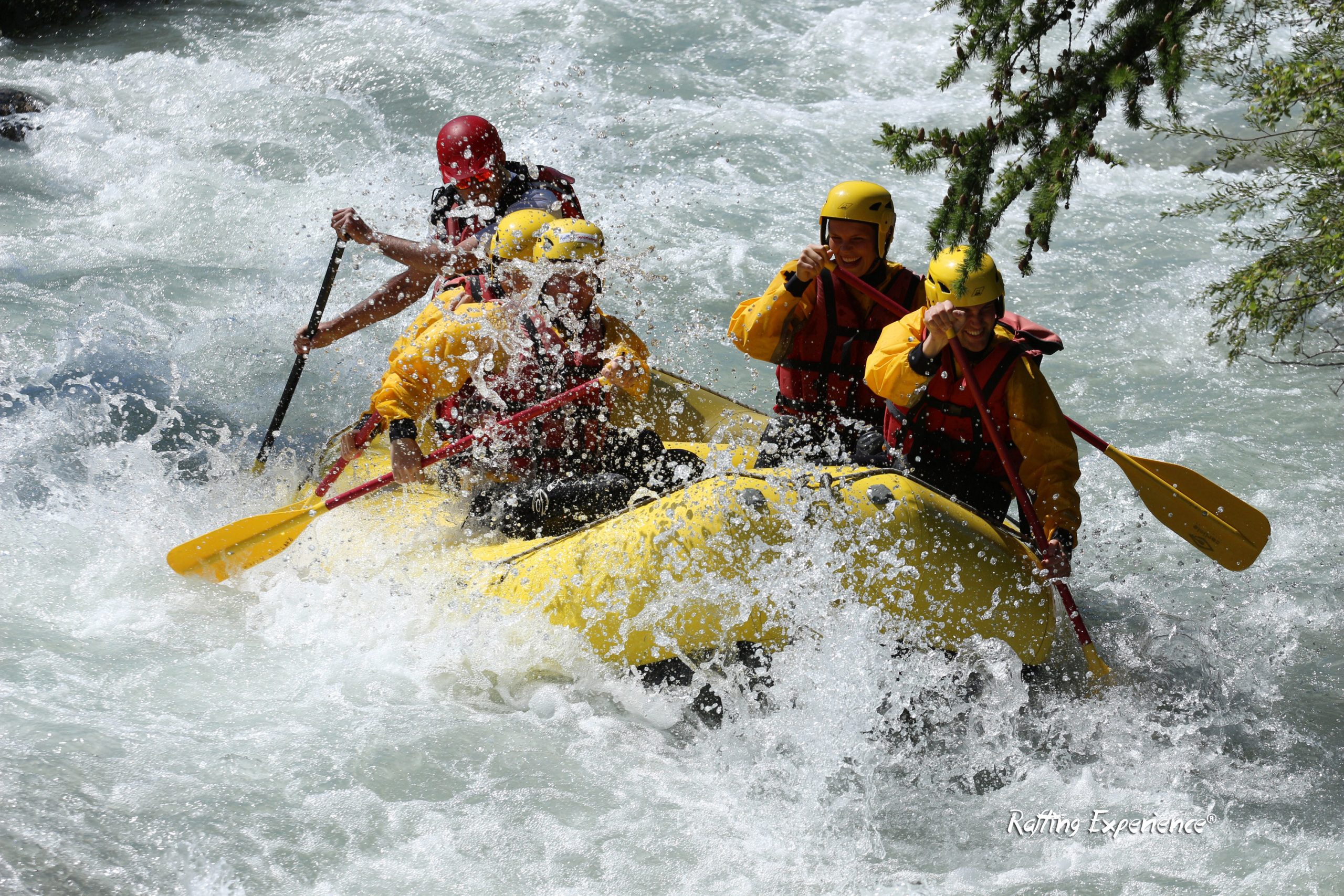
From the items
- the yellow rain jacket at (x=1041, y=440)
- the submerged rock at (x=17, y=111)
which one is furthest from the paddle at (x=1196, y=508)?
the submerged rock at (x=17, y=111)

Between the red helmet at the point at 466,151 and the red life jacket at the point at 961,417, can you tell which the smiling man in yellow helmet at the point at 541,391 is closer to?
the red life jacket at the point at 961,417

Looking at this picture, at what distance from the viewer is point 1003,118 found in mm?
3602

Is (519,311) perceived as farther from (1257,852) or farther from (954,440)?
(1257,852)

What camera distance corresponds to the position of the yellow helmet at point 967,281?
3.66 metres

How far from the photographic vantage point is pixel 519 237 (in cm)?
446

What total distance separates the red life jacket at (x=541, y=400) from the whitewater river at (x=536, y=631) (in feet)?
2.08

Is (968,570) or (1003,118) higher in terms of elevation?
(1003,118)

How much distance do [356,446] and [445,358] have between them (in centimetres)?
101

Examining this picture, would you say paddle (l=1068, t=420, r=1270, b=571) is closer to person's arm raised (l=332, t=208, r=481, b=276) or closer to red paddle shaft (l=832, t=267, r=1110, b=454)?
red paddle shaft (l=832, t=267, r=1110, b=454)

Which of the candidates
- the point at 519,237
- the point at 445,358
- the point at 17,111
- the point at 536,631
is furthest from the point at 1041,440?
the point at 17,111

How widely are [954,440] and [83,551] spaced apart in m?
3.62

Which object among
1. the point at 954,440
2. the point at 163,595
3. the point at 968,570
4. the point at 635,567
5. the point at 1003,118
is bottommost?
the point at 163,595

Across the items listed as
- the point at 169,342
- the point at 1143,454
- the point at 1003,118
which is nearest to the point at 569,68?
the point at 169,342

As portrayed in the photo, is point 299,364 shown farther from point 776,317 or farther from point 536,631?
point 776,317
